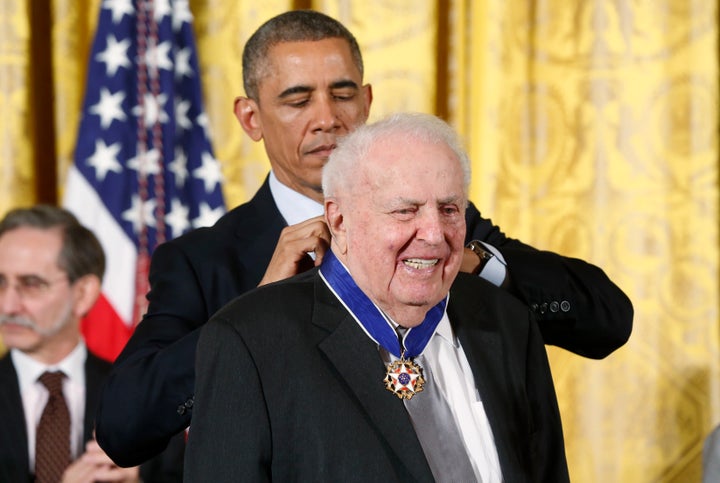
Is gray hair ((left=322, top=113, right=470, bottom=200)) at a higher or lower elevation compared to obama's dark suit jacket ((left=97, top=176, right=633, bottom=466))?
higher

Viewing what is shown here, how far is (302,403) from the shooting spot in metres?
1.70

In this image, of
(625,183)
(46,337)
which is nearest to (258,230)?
(46,337)

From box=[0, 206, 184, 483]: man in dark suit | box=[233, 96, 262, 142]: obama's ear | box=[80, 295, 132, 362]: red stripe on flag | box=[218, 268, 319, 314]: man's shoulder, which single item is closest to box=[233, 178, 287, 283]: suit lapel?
box=[233, 96, 262, 142]: obama's ear

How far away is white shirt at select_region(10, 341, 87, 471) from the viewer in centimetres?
334

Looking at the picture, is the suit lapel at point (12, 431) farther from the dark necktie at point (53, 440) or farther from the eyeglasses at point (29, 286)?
the eyeglasses at point (29, 286)

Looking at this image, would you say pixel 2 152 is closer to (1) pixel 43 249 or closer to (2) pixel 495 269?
(1) pixel 43 249

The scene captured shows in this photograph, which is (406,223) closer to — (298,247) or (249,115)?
(298,247)

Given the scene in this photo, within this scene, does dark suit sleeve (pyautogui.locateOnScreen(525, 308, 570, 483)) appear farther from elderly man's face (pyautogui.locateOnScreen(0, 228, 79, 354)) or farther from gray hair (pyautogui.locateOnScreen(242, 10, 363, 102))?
elderly man's face (pyautogui.locateOnScreen(0, 228, 79, 354))

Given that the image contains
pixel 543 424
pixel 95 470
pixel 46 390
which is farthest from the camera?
pixel 46 390

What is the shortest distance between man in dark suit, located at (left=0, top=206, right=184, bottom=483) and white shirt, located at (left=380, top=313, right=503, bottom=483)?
62.1 inches

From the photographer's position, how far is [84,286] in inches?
143

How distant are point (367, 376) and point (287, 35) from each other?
35.2 inches

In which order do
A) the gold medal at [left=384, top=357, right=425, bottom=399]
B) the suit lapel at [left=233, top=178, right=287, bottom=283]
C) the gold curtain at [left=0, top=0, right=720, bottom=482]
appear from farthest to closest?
the gold curtain at [left=0, top=0, right=720, bottom=482] → the suit lapel at [left=233, top=178, right=287, bottom=283] → the gold medal at [left=384, top=357, right=425, bottom=399]

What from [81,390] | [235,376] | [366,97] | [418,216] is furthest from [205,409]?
[81,390]
